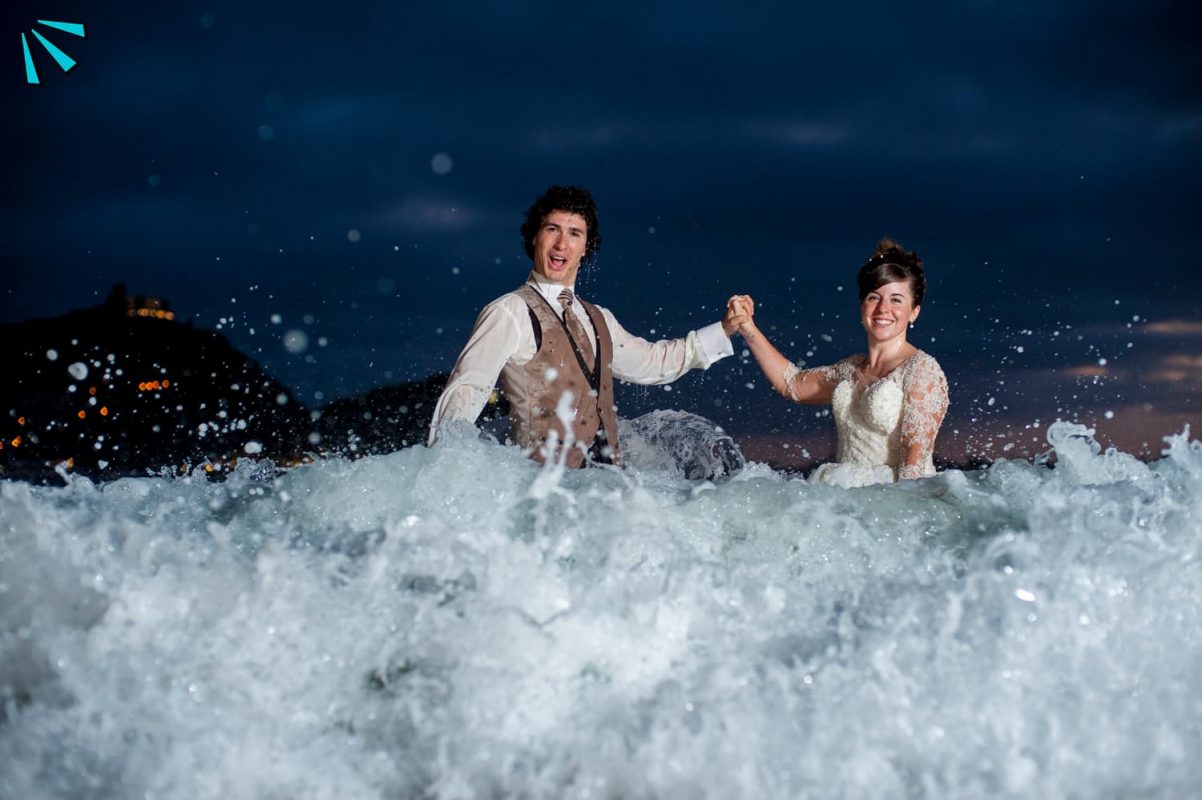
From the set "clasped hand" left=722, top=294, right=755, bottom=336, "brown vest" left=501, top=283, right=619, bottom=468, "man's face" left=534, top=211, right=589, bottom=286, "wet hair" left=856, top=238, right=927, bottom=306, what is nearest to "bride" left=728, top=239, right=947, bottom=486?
"wet hair" left=856, top=238, right=927, bottom=306

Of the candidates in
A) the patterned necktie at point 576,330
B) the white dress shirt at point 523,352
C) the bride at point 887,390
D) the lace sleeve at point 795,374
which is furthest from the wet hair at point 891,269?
the patterned necktie at point 576,330

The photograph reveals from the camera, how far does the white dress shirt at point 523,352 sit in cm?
463

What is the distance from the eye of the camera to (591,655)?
280 cm

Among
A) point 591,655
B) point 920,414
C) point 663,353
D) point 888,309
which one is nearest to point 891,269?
point 888,309

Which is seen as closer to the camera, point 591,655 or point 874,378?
point 591,655

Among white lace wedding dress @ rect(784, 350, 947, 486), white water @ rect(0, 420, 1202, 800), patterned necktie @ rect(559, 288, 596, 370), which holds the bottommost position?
white water @ rect(0, 420, 1202, 800)

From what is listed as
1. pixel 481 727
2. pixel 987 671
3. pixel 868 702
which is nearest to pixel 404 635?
pixel 481 727

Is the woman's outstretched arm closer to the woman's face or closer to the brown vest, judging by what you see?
the woman's face

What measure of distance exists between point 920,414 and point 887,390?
19 cm

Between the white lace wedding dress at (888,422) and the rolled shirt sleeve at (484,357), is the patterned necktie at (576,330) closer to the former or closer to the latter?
the rolled shirt sleeve at (484,357)

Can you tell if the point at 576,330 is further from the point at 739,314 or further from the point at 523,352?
the point at 739,314

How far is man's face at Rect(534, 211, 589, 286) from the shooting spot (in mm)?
5047

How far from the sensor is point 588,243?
17.8 ft

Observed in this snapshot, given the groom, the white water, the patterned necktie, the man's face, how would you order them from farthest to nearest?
the man's face
the patterned necktie
the groom
the white water
